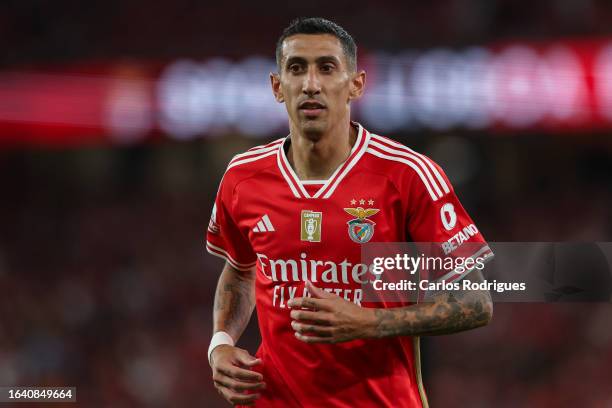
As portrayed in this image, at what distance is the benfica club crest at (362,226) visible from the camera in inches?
127

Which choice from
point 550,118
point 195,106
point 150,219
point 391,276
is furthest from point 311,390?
point 150,219

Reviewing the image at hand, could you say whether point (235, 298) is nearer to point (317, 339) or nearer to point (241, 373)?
point (241, 373)

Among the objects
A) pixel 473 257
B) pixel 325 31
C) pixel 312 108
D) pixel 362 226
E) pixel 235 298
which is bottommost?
pixel 235 298

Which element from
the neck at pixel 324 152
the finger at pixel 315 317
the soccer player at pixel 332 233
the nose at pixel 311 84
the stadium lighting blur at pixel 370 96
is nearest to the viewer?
the finger at pixel 315 317

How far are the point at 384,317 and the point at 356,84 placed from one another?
0.94 metres

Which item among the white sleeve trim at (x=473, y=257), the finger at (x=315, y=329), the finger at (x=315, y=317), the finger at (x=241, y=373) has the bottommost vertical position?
the finger at (x=241, y=373)

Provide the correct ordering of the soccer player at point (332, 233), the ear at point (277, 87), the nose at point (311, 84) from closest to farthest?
the soccer player at point (332, 233) → the nose at point (311, 84) → the ear at point (277, 87)

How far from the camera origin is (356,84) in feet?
11.3

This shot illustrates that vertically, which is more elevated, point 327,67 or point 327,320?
point 327,67

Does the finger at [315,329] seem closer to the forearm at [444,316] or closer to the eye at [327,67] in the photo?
the forearm at [444,316]

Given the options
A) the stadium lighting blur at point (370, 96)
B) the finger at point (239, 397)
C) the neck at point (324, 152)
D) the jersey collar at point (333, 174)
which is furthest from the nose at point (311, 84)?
the stadium lighting blur at point (370, 96)

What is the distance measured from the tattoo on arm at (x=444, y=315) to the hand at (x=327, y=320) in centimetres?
13

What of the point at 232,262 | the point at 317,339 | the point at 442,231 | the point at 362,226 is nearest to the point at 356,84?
the point at 362,226

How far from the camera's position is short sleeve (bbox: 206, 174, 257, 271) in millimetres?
3605
